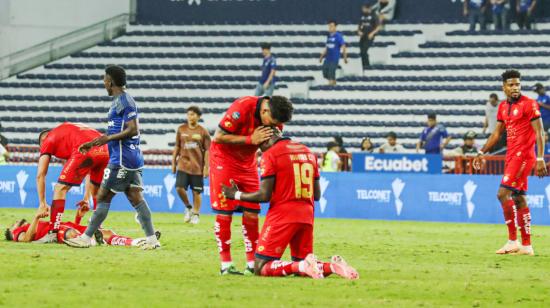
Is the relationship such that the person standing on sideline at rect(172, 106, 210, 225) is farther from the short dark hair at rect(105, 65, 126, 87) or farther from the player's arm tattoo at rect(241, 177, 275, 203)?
the player's arm tattoo at rect(241, 177, 275, 203)

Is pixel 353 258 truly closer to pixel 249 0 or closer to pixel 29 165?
pixel 29 165

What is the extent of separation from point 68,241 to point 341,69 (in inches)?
990

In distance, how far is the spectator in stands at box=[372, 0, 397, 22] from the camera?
4225cm

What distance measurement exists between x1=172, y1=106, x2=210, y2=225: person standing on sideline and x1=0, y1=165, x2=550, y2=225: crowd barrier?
4.40 meters

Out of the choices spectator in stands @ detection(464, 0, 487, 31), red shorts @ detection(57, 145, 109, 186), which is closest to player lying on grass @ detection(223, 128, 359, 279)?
red shorts @ detection(57, 145, 109, 186)

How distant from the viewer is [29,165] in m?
31.4

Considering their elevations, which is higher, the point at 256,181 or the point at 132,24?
the point at 132,24

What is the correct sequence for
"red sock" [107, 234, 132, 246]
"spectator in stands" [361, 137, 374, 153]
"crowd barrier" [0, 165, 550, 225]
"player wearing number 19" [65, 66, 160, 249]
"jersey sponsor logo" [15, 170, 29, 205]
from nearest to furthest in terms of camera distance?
"player wearing number 19" [65, 66, 160, 249] < "red sock" [107, 234, 132, 246] < "crowd barrier" [0, 165, 550, 225] < "spectator in stands" [361, 137, 374, 153] < "jersey sponsor logo" [15, 170, 29, 205]

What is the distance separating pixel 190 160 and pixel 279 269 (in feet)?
41.7

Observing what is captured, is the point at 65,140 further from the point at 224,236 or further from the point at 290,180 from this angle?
the point at 290,180

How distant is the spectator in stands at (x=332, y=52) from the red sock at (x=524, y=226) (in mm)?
20497

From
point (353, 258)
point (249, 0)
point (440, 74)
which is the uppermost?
point (249, 0)

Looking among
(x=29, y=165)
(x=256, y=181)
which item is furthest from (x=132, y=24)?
(x=256, y=181)

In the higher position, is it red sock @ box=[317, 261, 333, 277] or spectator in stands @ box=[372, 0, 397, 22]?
spectator in stands @ box=[372, 0, 397, 22]
